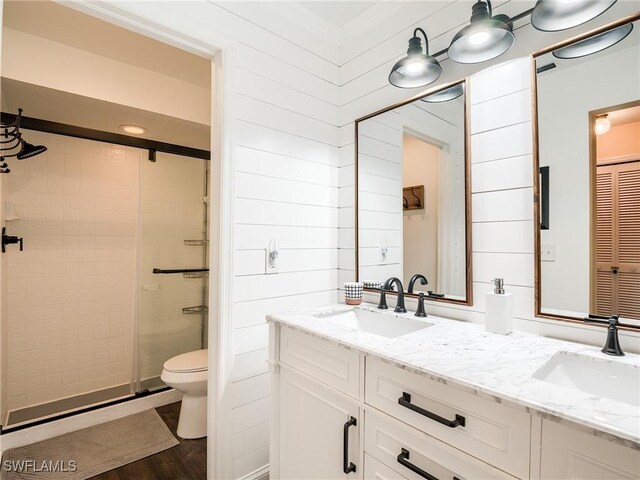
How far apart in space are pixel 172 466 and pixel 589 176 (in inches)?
94.9

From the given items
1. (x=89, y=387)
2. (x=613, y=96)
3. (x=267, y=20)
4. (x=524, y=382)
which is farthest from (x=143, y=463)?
(x=613, y=96)

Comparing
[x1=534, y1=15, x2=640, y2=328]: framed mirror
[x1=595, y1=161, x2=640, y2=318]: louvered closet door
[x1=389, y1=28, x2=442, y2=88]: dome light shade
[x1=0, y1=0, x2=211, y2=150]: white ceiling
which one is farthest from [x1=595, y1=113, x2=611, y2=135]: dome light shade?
[x1=0, y1=0, x2=211, y2=150]: white ceiling

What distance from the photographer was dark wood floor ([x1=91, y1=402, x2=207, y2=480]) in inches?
69.7

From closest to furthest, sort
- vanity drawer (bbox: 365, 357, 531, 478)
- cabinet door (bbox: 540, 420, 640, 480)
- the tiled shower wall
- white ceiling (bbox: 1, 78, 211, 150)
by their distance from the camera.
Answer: cabinet door (bbox: 540, 420, 640, 480) < vanity drawer (bbox: 365, 357, 531, 478) < white ceiling (bbox: 1, 78, 211, 150) < the tiled shower wall

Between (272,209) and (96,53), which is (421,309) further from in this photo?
(96,53)

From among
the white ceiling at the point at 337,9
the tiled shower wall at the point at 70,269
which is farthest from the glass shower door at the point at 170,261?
the white ceiling at the point at 337,9

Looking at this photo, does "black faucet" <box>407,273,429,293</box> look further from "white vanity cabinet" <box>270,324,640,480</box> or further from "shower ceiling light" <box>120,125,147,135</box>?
"shower ceiling light" <box>120,125,147,135</box>

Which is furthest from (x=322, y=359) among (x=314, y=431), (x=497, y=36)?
(x=497, y=36)

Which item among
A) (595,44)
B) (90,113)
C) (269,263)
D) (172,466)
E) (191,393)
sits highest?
(90,113)

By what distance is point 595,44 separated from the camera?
3.62 feet

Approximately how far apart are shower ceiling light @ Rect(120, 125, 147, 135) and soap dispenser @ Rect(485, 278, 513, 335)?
2743 millimetres

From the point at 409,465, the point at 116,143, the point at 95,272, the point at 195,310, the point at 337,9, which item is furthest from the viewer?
the point at 195,310

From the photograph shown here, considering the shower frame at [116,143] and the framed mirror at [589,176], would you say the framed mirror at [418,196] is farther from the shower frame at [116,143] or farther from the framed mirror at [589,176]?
the shower frame at [116,143]

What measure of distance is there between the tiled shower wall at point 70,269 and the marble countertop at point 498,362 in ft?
6.59
